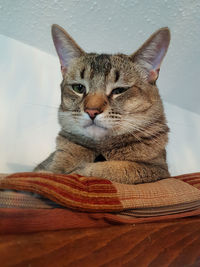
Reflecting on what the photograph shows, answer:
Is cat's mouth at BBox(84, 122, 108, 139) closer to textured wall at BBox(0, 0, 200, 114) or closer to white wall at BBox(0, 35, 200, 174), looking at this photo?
white wall at BBox(0, 35, 200, 174)

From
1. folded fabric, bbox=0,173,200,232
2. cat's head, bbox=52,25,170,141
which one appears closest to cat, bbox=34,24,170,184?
cat's head, bbox=52,25,170,141

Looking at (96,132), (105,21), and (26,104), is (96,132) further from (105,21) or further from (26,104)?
(105,21)

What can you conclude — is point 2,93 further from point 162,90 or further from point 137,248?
point 162,90

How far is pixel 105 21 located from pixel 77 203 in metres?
1.22

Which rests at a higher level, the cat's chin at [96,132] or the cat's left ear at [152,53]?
the cat's left ear at [152,53]

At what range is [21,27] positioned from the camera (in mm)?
1263

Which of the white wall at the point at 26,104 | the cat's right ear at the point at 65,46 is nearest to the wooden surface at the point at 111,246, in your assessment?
the white wall at the point at 26,104

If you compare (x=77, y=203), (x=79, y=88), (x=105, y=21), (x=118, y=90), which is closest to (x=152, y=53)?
(x=118, y=90)

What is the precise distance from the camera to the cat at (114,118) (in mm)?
760

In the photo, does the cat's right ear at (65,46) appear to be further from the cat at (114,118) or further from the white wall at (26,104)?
the white wall at (26,104)

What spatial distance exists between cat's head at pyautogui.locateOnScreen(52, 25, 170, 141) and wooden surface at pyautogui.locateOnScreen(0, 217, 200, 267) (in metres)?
0.39

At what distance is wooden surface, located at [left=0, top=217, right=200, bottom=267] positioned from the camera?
1.10 feet

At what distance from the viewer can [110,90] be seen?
0.88 m

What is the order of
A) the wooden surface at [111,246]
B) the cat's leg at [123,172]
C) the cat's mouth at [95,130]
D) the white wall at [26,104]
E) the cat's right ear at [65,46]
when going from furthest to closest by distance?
1. the white wall at [26,104]
2. the cat's right ear at [65,46]
3. the cat's mouth at [95,130]
4. the cat's leg at [123,172]
5. the wooden surface at [111,246]
